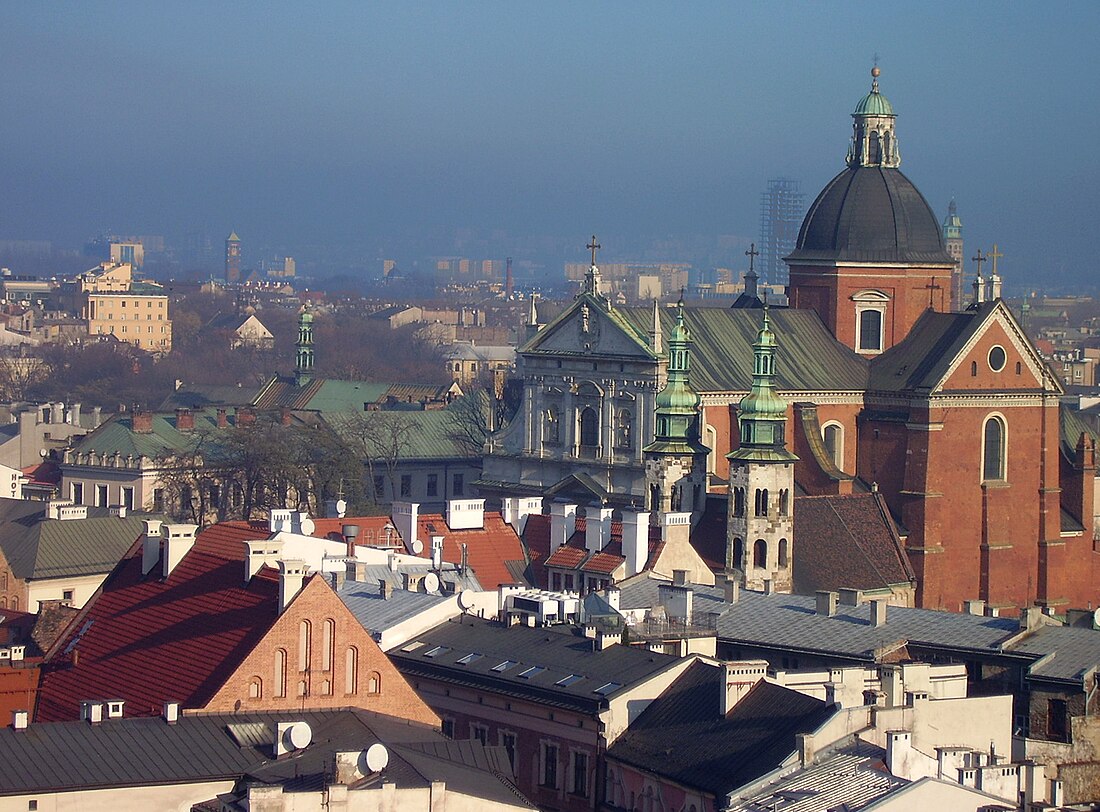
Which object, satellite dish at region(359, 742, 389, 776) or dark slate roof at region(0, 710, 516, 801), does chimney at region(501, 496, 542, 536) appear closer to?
dark slate roof at region(0, 710, 516, 801)

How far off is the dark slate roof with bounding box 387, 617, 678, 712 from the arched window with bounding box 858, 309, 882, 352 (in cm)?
3581

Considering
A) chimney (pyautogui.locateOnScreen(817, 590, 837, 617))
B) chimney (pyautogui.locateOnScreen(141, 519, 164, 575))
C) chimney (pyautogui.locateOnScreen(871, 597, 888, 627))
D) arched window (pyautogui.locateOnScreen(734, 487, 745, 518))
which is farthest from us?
arched window (pyautogui.locateOnScreen(734, 487, 745, 518))

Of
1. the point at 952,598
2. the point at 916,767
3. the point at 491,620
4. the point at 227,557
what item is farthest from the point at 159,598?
the point at 952,598

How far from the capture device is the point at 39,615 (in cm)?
6412

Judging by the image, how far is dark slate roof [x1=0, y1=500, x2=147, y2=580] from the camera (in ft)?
255

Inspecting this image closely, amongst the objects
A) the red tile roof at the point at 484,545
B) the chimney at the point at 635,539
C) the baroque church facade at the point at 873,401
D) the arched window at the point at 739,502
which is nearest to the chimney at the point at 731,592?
the chimney at the point at 635,539

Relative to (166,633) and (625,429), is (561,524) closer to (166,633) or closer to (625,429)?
(625,429)

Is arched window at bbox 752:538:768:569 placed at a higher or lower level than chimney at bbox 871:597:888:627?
higher

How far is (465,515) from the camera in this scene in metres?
76.4

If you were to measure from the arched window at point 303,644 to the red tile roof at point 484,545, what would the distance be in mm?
22503

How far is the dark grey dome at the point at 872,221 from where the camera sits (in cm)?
9262

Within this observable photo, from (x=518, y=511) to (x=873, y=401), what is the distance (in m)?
16.7

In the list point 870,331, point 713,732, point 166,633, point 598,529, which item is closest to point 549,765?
point 713,732

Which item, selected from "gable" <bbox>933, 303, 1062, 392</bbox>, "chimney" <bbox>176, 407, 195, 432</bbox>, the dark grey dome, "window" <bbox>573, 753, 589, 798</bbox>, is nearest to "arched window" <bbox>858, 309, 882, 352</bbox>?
the dark grey dome
